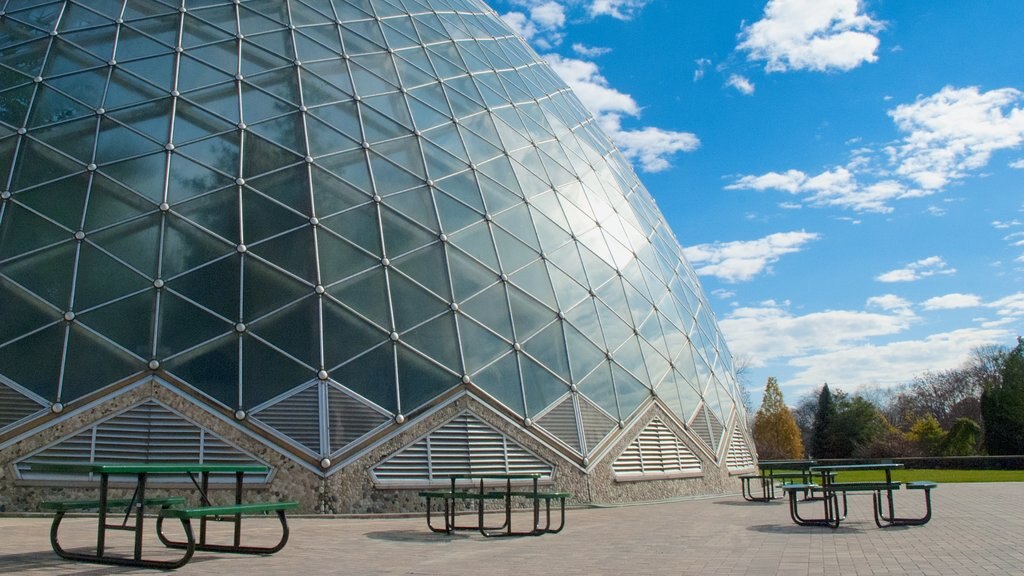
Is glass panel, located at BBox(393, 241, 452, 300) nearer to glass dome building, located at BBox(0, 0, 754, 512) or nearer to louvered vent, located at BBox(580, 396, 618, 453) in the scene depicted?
glass dome building, located at BBox(0, 0, 754, 512)

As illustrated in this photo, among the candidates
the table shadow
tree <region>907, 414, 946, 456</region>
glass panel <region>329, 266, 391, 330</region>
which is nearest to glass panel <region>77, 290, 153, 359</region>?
glass panel <region>329, 266, 391, 330</region>

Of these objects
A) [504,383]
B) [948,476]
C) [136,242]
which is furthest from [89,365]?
[948,476]

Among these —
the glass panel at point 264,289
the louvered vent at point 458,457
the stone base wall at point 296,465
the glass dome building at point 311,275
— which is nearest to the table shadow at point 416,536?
the stone base wall at point 296,465

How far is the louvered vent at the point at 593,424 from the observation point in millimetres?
17125

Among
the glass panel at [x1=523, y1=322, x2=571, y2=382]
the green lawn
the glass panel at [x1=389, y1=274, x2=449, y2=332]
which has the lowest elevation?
the green lawn

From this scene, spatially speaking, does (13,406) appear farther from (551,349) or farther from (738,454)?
(738,454)

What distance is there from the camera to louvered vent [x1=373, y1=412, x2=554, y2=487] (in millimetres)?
14812

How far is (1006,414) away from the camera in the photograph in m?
48.9

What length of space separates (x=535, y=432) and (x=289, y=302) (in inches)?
224

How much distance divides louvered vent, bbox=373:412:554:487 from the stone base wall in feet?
0.42

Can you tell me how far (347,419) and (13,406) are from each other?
569 cm

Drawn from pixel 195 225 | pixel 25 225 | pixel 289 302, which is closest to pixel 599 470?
pixel 289 302

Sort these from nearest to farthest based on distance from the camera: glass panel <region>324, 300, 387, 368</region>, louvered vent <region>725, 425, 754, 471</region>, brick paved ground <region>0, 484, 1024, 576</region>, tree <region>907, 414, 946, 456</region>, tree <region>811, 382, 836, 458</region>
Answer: brick paved ground <region>0, 484, 1024, 576</region>, glass panel <region>324, 300, 387, 368</region>, louvered vent <region>725, 425, 754, 471</region>, tree <region>907, 414, 946, 456</region>, tree <region>811, 382, 836, 458</region>

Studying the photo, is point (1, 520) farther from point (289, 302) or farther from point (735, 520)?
point (735, 520)
